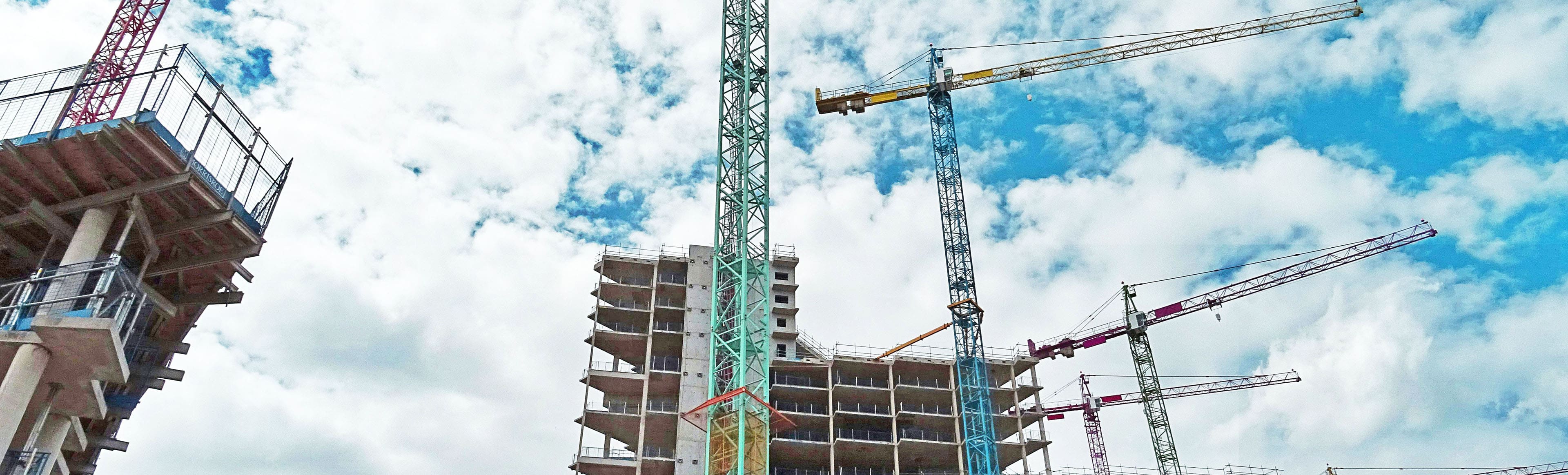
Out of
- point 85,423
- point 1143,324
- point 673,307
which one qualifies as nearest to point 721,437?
point 673,307

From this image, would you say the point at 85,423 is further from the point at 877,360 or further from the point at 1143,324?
the point at 1143,324

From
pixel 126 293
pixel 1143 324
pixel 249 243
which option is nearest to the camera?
pixel 126 293

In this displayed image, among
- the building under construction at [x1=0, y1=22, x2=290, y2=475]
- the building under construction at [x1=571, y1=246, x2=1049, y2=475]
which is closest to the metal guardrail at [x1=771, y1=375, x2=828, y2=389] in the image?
the building under construction at [x1=571, y1=246, x2=1049, y2=475]

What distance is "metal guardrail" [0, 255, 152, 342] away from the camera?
32094 millimetres

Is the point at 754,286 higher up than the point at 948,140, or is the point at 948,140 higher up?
the point at 948,140

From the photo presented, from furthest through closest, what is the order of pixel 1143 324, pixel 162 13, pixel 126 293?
pixel 1143 324 < pixel 162 13 < pixel 126 293

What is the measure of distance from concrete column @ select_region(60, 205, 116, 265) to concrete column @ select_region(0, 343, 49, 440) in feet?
10.8

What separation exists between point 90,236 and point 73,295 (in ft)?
9.40

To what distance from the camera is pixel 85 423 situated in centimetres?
4378

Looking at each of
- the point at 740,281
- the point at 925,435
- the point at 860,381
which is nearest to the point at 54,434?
the point at 740,281

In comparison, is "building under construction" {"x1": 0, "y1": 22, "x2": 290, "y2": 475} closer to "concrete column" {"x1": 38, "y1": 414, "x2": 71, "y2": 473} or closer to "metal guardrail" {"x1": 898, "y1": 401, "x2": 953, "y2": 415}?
"concrete column" {"x1": 38, "y1": 414, "x2": 71, "y2": 473}

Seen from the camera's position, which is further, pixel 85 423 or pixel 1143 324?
pixel 1143 324

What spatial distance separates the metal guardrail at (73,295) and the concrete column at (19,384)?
2.76 ft

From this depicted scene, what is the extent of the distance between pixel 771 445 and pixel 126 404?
36.4m
